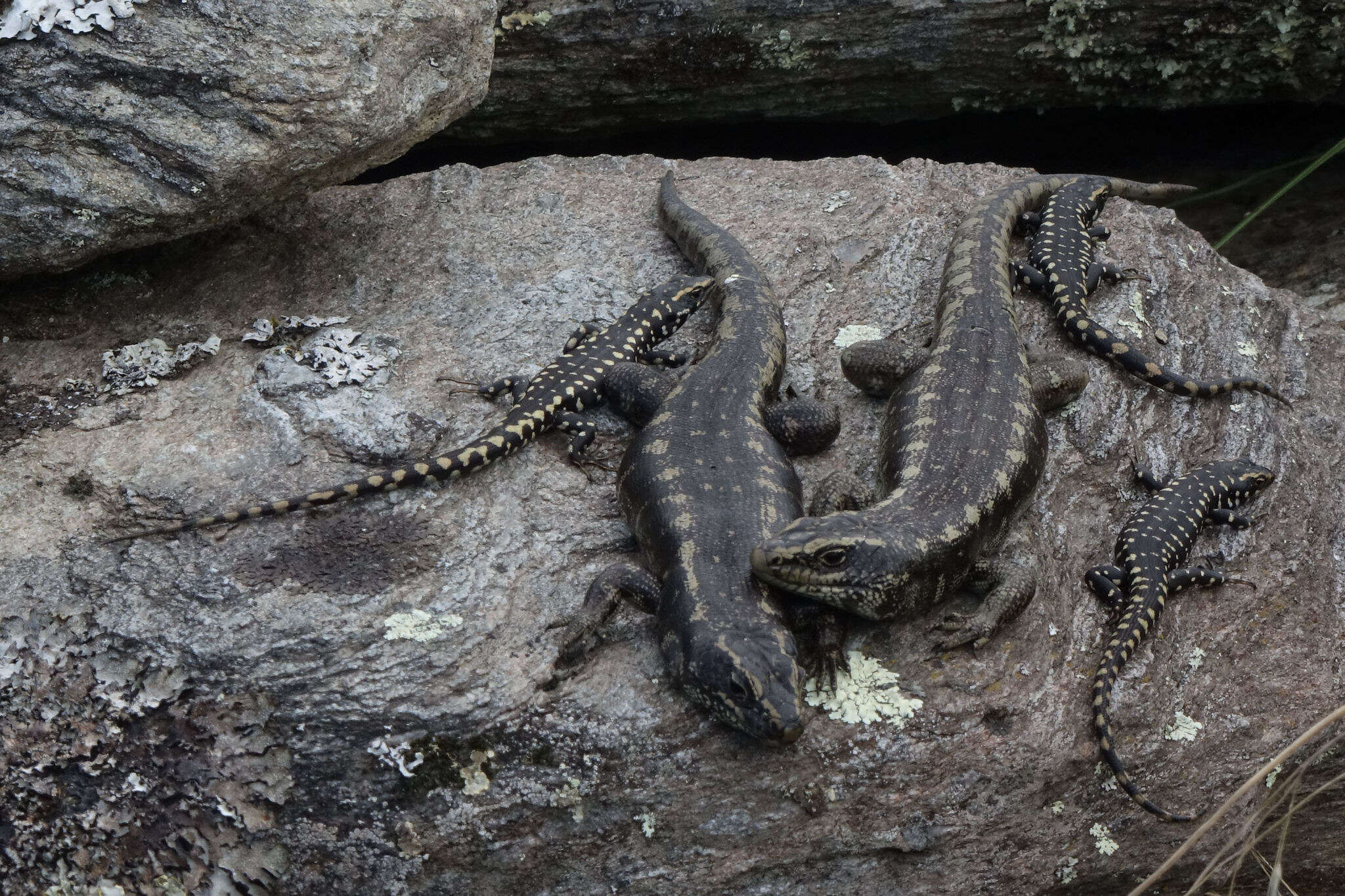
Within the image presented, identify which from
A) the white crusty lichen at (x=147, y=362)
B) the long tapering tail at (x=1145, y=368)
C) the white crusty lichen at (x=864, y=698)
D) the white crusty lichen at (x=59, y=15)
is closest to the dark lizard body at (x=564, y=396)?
the white crusty lichen at (x=147, y=362)

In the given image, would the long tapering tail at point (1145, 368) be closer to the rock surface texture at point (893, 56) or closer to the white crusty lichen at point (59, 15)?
the rock surface texture at point (893, 56)

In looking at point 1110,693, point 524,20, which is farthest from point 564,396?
point 524,20

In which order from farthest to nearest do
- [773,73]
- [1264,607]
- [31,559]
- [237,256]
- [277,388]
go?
[773,73] → [237,256] → [277,388] → [1264,607] → [31,559]

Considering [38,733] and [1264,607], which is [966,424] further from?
[38,733]

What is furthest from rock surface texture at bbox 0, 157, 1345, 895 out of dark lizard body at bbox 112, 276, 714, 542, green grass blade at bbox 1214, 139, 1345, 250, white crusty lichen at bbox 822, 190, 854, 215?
green grass blade at bbox 1214, 139, 1345, 250

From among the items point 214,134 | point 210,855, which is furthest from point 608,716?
point 214,134

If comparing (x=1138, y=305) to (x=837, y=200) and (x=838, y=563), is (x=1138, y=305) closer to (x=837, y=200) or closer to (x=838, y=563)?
(x=837, y=200)

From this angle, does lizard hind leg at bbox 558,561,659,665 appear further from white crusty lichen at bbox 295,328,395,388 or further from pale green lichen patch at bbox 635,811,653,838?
white crusty lichen at bbox 295,328,395,388
